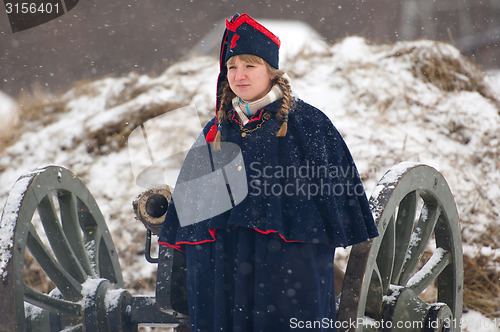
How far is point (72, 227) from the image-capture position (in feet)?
8.71

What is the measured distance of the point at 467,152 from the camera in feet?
17.4

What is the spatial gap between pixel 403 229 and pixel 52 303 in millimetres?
1479

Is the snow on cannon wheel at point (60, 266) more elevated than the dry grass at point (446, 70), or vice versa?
the dry grass at point (446, 70)

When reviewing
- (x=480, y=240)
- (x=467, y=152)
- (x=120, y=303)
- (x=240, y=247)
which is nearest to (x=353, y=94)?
(x=467, y=152)

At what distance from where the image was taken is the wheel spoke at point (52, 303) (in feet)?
6.97

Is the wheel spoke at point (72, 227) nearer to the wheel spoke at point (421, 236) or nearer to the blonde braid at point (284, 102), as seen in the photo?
the blonde braid at point (284, 102)

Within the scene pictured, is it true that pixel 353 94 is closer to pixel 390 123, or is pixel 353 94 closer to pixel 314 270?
pixel 390 123

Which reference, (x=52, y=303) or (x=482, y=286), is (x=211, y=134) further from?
(x=482, y=286)

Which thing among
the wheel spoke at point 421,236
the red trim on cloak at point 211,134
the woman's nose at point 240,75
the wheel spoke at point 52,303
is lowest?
the wheel spoke at point 52,303

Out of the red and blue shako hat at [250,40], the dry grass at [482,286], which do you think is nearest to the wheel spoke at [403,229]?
the red and blue shako hat at [250,40]

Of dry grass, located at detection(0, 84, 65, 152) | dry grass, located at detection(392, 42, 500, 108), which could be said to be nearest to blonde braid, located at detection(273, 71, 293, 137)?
dry grass, located at detection(392, 42, 500, 108)

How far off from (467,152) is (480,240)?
918 millimetres

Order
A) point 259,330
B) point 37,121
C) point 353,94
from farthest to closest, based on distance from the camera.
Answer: point 37,121, point 353,94, point 259,330

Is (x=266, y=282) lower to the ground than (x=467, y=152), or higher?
lower
